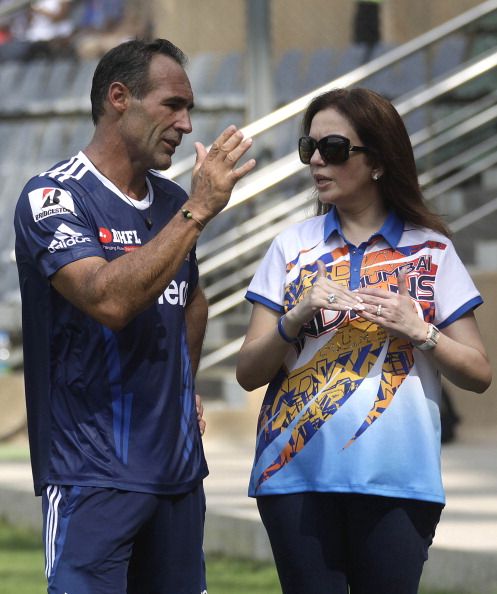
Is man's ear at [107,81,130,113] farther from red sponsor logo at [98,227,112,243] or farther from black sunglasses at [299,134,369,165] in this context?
black sunglasses at [299,134,369,165]

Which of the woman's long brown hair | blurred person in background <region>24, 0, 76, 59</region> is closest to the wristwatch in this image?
the woman's long brown hair

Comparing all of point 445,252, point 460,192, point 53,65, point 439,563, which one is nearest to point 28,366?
point 445,252

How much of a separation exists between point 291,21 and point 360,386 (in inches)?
525

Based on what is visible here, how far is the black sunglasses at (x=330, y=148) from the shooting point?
3865 millimetres

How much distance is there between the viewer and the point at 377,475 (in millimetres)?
3750

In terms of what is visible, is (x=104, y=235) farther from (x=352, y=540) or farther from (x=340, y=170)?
(x=352, y=540)

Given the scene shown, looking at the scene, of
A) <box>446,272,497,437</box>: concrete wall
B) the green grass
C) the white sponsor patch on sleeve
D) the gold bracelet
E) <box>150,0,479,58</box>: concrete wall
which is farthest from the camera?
<box>150,0,479,58</box>: concrete wall

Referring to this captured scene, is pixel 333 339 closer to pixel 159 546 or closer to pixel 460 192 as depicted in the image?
pixel 159 546

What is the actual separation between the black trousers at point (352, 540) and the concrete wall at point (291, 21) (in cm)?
1166

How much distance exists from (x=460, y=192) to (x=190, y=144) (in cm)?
416

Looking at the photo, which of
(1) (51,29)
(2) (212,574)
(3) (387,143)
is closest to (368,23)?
(1) (51,29)

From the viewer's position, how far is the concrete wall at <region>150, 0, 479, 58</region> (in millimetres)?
15406

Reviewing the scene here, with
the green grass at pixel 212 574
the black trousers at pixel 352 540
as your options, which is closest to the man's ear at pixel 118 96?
the black trousers at pixel 352 540

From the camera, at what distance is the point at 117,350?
3.73 meters
